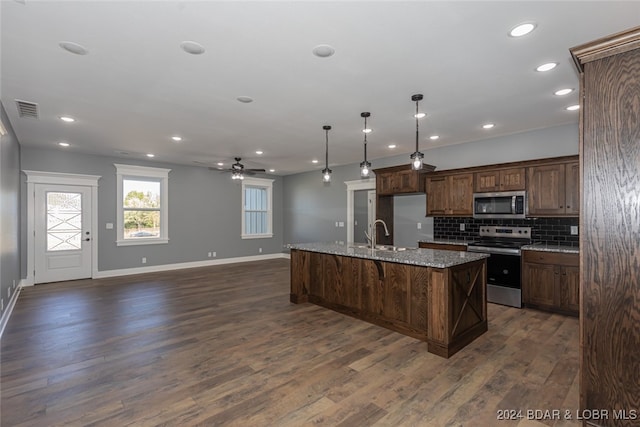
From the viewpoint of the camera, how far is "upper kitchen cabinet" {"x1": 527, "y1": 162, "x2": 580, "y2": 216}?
432 cm

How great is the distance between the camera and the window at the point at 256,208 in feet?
30.3

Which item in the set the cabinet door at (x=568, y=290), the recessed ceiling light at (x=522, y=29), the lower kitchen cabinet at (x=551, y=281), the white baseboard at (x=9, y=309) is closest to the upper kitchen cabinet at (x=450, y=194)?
the lower kitchen cabinet at (x=551, y=281)

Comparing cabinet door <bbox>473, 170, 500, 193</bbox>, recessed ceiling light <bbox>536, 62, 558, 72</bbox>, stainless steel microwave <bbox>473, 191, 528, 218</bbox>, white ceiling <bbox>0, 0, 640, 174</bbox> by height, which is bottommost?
stainless steel microwave <bbox>473, 191, 528, 218</bbox>

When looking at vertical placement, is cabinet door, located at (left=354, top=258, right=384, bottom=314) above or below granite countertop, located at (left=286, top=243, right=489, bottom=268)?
below

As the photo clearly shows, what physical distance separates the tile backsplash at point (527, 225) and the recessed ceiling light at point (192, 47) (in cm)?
501

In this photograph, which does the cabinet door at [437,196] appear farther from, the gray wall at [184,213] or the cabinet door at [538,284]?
the gray wall at [184,213]

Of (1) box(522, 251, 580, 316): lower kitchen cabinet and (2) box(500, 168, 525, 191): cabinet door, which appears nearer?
(1) box(522, 251, 580, 316): lower kitchen cabinet

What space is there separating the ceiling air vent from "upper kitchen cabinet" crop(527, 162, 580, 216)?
6.58 m

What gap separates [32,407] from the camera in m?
2.23

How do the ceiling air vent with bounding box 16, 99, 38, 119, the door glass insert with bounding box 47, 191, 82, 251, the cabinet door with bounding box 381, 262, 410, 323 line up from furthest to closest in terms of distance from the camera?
1. the door glass insert with bounding box 47, 191, 82, 251
2. the ceiling air vent with bounding box 16, 99, 38, 119
3. the cabinet door with bounding box 381, 262, 410, 323

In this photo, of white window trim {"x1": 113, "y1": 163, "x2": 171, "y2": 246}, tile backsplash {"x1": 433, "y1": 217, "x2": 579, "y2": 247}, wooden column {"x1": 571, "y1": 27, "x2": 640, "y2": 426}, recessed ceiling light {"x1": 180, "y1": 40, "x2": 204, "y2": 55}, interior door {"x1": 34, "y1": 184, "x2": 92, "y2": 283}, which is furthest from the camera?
white window trim {"x1": 113, "y1": 163, "x2": 171, "y2": 246}

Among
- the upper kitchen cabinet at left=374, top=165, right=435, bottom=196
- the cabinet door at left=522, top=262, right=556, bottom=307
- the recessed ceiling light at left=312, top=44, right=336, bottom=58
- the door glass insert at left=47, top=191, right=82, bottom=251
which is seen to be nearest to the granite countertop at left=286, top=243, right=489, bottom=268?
the cabinet door at left=522, top=262, right=556, bottom=307

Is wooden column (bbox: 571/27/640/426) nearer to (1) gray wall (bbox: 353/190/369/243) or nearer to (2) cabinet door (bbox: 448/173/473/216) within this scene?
(2) cabinet door (bbox: 448/173/473/216)

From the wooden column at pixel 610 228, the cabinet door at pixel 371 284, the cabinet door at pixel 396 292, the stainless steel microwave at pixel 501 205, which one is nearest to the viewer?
the wooden column at pixel 610 228
